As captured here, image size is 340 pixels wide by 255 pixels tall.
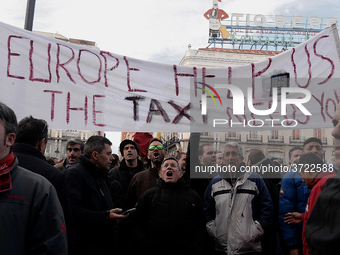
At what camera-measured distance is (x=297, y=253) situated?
406cm

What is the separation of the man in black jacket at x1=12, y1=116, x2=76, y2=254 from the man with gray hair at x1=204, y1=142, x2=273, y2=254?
5.86 feet

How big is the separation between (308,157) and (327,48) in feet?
3.96

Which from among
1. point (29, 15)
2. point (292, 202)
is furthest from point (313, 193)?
point (29, 15)

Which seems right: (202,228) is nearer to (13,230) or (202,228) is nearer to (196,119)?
(196,119)

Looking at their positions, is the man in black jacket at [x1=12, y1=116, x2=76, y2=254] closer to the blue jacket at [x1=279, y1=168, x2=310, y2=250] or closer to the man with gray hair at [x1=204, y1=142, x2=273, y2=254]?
the man with gray hair at [x1=204, y1=142, x2=273, y2=254]

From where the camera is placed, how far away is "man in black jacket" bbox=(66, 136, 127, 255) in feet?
10.7

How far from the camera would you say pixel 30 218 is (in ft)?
5.92

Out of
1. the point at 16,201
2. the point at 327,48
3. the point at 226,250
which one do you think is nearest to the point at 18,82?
the point at 16,201

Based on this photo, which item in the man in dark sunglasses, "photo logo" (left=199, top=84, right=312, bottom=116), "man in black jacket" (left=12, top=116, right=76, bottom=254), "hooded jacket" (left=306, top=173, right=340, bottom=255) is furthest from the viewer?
the man in dark sunglasses

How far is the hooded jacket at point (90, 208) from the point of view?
3246mm

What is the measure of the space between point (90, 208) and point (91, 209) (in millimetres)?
13

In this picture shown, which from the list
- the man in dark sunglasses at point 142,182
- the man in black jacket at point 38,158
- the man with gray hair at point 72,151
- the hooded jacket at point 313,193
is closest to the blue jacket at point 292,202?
the hooded jacket at point 313,193

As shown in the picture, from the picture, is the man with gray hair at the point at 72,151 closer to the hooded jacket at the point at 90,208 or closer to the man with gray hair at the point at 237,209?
the hooded jacket at the point at 90,208

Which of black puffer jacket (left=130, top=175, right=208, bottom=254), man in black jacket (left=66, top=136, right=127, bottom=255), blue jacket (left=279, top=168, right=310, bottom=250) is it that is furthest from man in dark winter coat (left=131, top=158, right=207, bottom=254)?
blue jacket (left=279, top=168, right=310, bottom=250)
